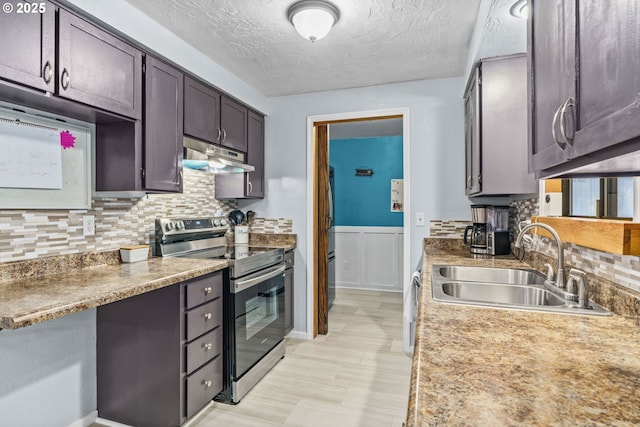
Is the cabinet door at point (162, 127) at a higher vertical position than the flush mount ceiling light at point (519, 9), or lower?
lower

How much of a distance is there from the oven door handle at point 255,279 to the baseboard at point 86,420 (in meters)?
1.00

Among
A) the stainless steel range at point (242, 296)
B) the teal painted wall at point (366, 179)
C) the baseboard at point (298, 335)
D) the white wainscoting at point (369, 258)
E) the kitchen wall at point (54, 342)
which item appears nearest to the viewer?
the kitchen wall at point (54, 342)

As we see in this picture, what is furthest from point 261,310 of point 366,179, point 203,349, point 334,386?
point 366,179

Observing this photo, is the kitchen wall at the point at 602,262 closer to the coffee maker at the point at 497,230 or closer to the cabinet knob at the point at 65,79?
the coffee maker at the point at 497,230

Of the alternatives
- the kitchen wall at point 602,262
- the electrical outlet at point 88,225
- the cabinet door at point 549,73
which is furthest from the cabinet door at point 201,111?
the kitchen wall at point 602,262

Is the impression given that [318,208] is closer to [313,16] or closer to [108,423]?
[313,16]

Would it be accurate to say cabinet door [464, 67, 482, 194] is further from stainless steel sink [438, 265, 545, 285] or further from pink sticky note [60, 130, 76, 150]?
pink sticky note [60, 130, 76, 150]

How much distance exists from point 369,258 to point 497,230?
273cm

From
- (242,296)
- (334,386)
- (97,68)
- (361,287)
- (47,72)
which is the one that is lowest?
(334,386)

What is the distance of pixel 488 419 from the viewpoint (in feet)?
1.82

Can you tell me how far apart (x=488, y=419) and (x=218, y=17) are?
217 cm

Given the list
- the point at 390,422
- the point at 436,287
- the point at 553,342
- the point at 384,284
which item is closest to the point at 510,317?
the point at 553,342

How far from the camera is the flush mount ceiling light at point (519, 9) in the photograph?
150cm

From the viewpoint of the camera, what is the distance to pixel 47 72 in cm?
149
